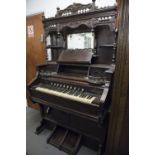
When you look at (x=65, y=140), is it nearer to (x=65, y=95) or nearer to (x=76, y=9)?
(x=65, y=95)

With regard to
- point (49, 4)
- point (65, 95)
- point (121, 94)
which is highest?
point (49, 4)

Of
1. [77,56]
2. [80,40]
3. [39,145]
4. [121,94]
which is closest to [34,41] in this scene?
[80,40]

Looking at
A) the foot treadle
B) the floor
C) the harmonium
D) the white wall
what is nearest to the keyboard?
the harmonium

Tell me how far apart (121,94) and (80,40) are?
3.87 feet

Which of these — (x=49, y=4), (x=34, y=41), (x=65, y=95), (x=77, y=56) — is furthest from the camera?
(x=34, y=41)

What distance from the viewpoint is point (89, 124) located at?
5.85 ft

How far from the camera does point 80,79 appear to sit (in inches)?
65.2

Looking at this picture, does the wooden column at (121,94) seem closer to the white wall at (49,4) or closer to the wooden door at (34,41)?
the white wall at (49,4)

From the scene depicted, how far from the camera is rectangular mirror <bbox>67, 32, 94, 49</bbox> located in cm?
192

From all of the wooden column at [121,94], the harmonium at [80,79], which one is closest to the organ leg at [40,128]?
the harmonium at [80,79]

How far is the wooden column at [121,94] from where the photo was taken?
1.08m

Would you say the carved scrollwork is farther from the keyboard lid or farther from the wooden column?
the wooden column
